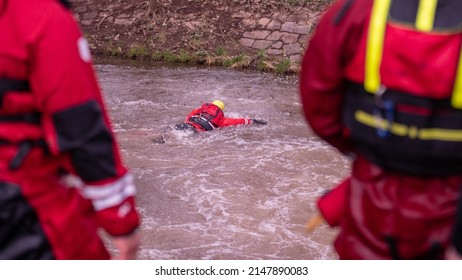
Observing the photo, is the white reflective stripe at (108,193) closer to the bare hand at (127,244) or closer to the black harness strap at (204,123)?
the bare hand at (127,244)

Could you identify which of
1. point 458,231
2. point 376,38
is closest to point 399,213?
point 458,231

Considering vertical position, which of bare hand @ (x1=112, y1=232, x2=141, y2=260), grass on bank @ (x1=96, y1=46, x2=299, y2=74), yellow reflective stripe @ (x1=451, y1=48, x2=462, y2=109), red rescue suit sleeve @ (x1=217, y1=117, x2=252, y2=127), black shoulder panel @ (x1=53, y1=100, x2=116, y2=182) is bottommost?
grass on bank @ (x1=96, y1=46, x2=299, y2=74)

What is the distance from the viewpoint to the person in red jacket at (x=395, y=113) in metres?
1.90

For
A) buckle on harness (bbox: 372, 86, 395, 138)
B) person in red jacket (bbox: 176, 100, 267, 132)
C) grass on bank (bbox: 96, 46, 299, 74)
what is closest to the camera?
buckle on harness (bbox: 372, 86, 395, 138)

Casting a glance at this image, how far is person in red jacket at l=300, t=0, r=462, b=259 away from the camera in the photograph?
1.90m

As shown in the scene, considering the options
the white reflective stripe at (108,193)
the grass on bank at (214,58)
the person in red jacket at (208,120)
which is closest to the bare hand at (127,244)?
the white reflective stripe at (108,193)

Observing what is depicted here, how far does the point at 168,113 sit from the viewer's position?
9.36 meters

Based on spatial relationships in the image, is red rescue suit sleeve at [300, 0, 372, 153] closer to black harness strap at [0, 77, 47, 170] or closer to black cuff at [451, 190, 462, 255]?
black cuff at [451, 190, 462, 255]

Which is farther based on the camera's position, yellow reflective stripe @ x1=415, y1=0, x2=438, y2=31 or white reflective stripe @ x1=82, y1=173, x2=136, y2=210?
white reflective stripe @ x1=82, y1=173, x2=136, y2=210

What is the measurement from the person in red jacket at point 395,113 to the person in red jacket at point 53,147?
0.74 meters

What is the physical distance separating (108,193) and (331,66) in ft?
2.68

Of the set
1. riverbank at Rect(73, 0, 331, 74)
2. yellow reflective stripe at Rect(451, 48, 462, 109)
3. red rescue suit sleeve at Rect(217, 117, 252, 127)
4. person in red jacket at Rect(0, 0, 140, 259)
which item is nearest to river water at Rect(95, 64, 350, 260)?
red rescue suit sleeve at Rect(217, 117, 252, 127)

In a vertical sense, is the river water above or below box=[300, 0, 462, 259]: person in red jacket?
below

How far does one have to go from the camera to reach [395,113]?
1977mm
